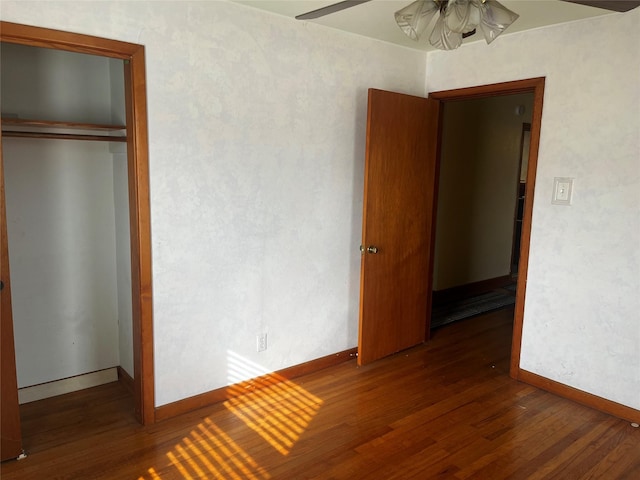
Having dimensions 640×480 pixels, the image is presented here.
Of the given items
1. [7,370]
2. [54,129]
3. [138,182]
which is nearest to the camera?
[7,370]

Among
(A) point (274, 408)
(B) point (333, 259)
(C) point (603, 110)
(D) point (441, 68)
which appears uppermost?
(D) point (441, 68)

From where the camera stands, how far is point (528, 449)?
2.54m

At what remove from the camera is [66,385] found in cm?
305

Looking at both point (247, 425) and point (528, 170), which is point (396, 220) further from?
point (247, 425)

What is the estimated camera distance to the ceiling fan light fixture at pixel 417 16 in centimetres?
183

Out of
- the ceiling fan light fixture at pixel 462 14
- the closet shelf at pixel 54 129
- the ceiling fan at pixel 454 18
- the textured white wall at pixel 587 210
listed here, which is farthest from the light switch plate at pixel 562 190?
the closet shelf at pixel 54 129

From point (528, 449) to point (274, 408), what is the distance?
1423 millimetres

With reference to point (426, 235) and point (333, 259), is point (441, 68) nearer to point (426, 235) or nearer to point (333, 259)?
→ point (426, 235)

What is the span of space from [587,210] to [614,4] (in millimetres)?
1128

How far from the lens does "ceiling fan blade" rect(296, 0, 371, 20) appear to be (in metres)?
2.60

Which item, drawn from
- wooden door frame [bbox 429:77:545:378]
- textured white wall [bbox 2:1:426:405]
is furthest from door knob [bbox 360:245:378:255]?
wooden door frame [bbox 429:77:545:378]

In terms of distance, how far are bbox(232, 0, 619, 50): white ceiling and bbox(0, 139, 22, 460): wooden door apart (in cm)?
170

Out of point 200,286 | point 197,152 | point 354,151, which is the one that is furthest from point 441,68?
point 200,286

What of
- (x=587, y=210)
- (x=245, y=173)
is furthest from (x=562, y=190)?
(x=245, y=173)
